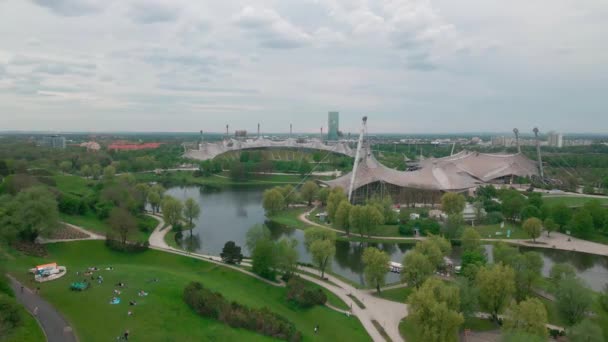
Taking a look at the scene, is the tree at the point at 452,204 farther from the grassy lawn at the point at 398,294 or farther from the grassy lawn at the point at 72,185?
the grassy lawn at the point at 72,185

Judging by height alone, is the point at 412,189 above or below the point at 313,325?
above

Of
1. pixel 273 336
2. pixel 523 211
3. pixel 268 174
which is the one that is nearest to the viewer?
pixel 273 336

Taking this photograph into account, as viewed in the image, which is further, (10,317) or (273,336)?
(273,336)

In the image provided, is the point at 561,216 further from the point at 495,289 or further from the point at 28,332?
the point at 28,332

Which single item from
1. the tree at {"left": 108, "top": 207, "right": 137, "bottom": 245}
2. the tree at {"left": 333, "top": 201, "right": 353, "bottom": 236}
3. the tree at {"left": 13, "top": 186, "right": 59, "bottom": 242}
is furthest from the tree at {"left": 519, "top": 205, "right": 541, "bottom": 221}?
the tree at {"left": 13, "top": 186, "right": 59, "bottom": 242}

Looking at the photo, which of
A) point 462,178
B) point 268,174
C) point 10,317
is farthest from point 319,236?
point 268,174

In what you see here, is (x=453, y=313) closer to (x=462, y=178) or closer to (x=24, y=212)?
(x=24, y=212)

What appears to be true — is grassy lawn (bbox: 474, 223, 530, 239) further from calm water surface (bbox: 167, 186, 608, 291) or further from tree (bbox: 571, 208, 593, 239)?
tree (bbox: 571, 208, 593, 239)
